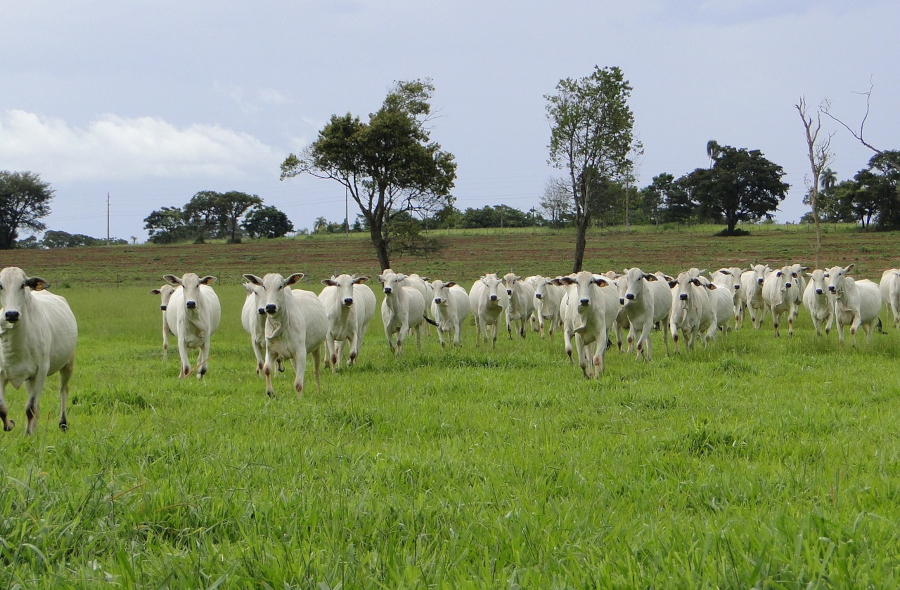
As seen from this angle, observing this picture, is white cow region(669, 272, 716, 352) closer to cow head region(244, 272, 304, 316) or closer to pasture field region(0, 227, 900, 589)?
pasture field region(0, 227, 900, 589)

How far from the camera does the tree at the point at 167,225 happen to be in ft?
306

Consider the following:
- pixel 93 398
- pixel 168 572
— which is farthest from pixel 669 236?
pixel 168 572

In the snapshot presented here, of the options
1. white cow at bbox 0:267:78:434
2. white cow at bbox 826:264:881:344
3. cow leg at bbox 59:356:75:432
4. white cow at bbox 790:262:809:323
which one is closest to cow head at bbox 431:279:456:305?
white cow at bbox 826:264:881:344

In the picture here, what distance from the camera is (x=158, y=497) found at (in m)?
4.47

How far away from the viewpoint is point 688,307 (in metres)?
16.1

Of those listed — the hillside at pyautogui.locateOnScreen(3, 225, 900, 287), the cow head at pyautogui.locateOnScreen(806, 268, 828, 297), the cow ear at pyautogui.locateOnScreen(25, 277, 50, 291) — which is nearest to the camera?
the cow ear at pyautogui.locateOnScreen(25, 277, 50, 291)

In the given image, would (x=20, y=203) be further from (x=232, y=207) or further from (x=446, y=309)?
(x=446, y=309)

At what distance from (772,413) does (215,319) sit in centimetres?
987

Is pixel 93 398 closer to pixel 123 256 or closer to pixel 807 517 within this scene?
pixel 807 517

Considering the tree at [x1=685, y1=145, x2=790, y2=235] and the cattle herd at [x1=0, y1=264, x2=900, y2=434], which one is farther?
the tree at [x1=685, y1=145, x2=790, y2=235]

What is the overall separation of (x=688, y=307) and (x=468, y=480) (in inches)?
461

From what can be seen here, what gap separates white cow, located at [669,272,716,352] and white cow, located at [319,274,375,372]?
252 inches

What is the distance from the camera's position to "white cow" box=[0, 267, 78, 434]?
7320 mm

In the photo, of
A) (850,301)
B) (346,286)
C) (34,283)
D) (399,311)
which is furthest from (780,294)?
(34,283)
